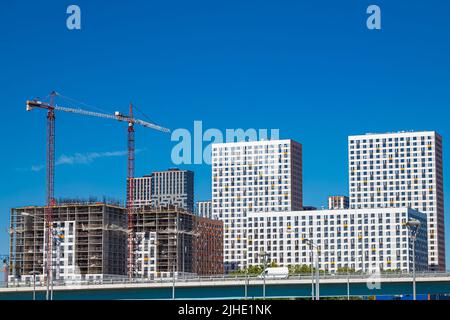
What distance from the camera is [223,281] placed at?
17288cm

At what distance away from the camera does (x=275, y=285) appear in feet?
554

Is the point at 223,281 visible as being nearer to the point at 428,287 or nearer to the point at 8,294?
the point at 428,287
